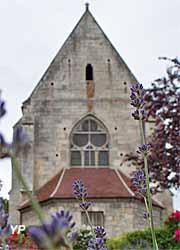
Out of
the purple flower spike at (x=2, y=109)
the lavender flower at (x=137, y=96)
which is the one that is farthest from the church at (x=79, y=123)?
the purple flower spike at (x=2, y=109)

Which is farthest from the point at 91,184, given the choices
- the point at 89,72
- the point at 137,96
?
the point at 137,96

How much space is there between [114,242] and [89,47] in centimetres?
1395

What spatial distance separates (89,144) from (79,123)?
1.14 m

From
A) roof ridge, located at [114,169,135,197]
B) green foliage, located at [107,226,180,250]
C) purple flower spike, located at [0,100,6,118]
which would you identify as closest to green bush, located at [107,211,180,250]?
green foliage, located at [107,226,180,250]

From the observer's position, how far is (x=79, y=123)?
2772 centimetres

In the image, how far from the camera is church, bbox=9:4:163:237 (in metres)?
26.3

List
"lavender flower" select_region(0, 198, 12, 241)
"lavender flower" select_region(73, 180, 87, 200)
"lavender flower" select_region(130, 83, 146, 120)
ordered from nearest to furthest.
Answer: "lavender flower" select_region(0, 198, 12, 241), "lavender flower" select_region(73, 180, 87, 200), "lavender flower" select_region(130, 83, 146, 120)

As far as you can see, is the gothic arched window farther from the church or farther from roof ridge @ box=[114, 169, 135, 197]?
roof ridge @ box=[114, 169, 135, 197]

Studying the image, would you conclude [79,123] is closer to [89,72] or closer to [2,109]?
[89,72]

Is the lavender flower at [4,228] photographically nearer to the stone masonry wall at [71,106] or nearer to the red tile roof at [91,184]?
the red tile roof at [91,184]

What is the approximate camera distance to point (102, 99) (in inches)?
1107

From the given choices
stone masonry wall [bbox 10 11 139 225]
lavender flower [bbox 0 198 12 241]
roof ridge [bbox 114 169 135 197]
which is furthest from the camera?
stone masonry wall [bbox 10 11 139 225]

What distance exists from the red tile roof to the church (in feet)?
0.14

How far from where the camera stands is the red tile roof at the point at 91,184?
79.7 feet
